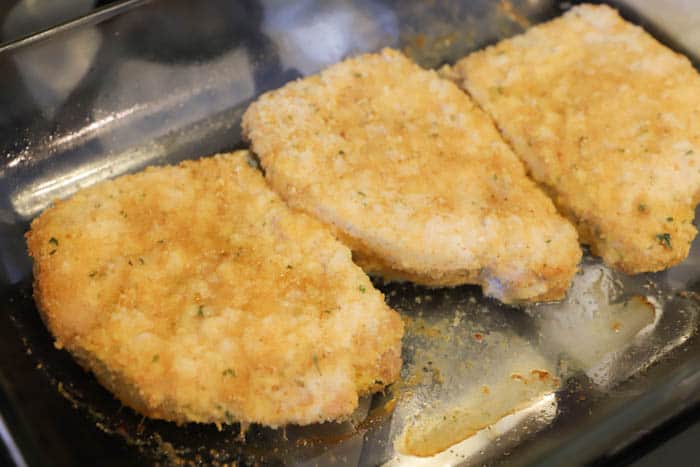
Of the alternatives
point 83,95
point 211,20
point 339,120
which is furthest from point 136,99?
point 339,120

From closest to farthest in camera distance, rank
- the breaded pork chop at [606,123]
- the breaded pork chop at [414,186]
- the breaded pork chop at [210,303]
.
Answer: the breaded pork chop at [210,303] → the breaded pork chop at [414,186] → the breaded pork chop at [606,123]

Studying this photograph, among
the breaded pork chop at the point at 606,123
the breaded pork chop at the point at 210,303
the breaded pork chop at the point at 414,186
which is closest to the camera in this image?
the breaded pork chop at the point at 210,303

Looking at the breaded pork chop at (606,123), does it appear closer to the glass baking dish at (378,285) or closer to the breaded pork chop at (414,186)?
the breaded pork chop at (414,186)

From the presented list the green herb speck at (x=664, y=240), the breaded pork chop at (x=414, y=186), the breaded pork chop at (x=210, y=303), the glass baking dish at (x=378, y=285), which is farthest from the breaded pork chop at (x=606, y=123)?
the breaded pork chop at (x=210, y=303)

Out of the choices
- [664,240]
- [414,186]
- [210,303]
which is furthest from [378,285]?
[664,240]

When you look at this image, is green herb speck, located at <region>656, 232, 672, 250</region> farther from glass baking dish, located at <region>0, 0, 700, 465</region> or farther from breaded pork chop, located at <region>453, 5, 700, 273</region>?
glass baking dish, located at <region>0, 0, 700, 465</region>

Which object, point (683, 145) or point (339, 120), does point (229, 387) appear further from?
point (683, 145)

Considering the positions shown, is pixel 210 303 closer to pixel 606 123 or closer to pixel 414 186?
pixel 414 186
